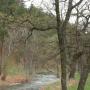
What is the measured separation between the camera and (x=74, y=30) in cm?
1220

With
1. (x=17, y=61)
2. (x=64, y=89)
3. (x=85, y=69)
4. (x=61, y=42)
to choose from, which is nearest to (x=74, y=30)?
(x=61, y=42)

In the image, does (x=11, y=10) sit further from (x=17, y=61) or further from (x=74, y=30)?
(x=17, y=61)

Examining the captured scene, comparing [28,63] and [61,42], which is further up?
[61,42]

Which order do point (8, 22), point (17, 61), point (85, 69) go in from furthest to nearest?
point (17, 61), point (85, 69), point (8, 22)

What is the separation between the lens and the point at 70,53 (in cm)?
1299

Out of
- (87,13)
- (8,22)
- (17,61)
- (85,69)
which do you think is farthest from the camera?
(17,61)

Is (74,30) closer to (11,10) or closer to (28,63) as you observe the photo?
(11,10)

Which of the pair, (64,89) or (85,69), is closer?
(64,89)

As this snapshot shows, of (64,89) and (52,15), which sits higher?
(52,15)

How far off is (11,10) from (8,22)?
0.62m

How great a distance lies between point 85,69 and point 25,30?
10.9 ft

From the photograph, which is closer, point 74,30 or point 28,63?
point 74,30

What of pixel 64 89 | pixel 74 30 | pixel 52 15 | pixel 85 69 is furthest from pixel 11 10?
pixel 85 69

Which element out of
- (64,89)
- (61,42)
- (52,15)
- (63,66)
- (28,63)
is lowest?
(28,63)
